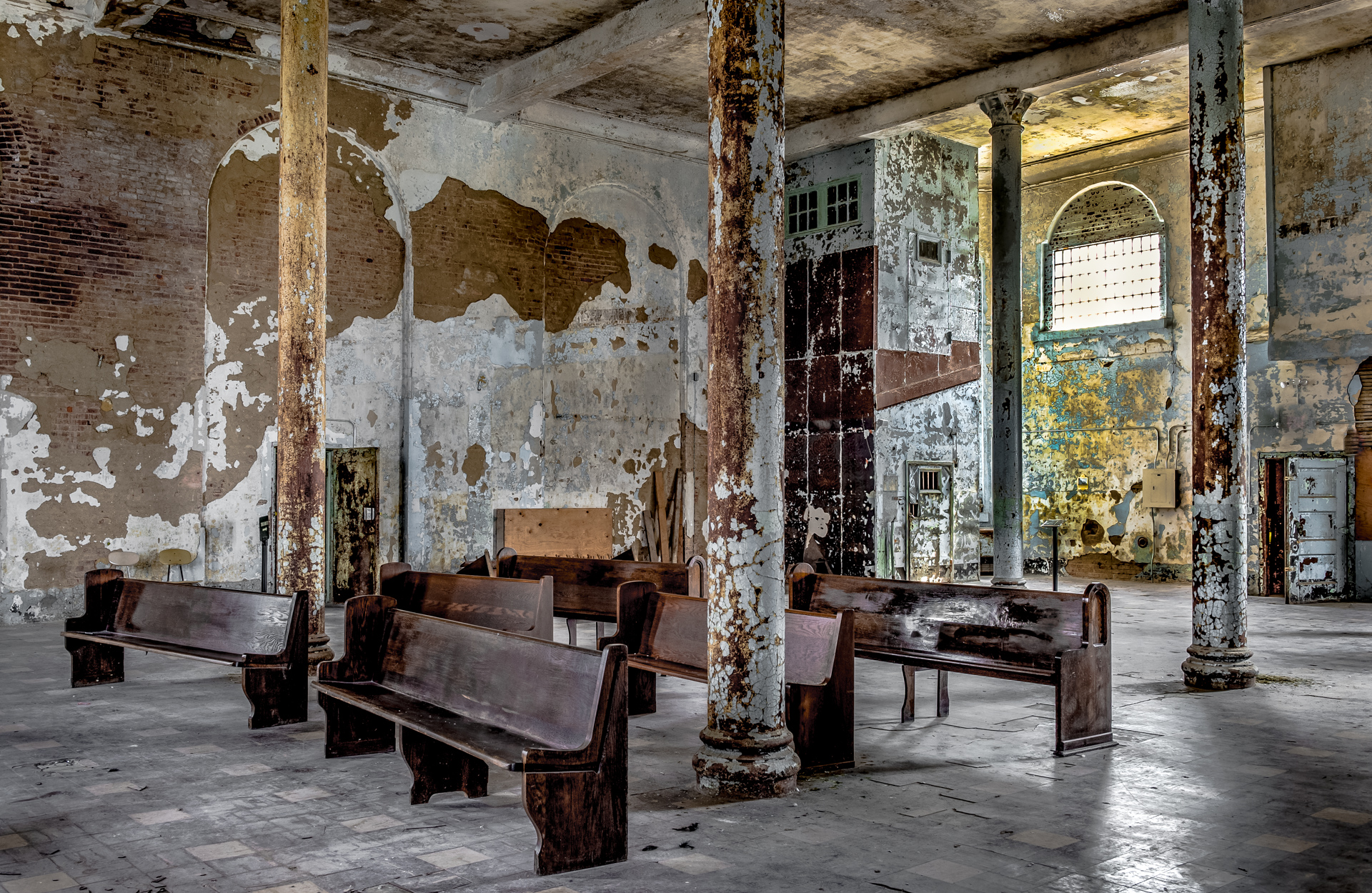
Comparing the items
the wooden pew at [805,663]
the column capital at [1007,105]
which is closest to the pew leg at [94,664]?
the wooden pew at [805,663]

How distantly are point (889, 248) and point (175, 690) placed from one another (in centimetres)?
1230

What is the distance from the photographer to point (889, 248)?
16984 millimetres

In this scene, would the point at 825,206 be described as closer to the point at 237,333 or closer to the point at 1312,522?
the point at 1312,522

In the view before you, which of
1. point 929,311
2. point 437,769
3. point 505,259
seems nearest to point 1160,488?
point 929,311

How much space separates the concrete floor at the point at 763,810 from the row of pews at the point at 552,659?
8.3 inches

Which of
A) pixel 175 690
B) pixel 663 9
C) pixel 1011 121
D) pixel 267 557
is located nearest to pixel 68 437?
pixel 267 557

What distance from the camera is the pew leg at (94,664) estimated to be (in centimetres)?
825

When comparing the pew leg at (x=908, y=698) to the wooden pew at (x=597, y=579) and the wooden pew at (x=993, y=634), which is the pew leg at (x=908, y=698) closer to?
the wooden pew at (x=993, y=634)

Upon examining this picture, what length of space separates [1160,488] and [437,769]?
15.5 m

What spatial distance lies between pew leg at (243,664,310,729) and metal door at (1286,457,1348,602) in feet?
43.6

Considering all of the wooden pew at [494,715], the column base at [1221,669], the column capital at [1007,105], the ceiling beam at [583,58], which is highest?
the ceiling beam at [583,58]

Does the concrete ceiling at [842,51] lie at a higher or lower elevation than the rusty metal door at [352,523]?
higher

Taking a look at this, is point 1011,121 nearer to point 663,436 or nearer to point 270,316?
point 663,436

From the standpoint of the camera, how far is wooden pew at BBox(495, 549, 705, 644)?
9062mm
